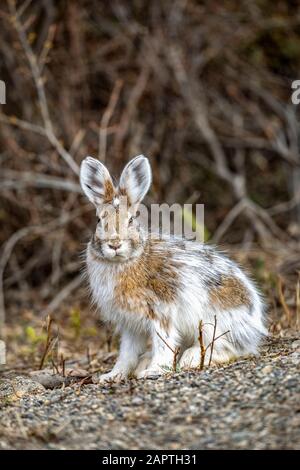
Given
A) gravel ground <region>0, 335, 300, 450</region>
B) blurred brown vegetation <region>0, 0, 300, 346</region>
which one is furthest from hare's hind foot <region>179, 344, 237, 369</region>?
blurred brown vegetation <region>0, 0, 300, 346</region>

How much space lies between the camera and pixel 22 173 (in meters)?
10.2

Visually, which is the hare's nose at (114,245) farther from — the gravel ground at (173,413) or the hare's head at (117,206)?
Result: the gravel ground at (173,413)

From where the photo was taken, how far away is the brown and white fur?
588cm

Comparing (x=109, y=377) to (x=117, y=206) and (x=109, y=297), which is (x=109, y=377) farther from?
(x=117, y=206)

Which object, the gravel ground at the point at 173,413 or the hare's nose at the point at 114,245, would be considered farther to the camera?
the hare's nose at the point at 114,245

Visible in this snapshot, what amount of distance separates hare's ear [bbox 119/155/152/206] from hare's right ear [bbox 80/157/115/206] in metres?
0.09

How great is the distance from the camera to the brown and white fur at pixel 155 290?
5.88m

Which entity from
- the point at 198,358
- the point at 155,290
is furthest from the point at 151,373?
the point at 155,290

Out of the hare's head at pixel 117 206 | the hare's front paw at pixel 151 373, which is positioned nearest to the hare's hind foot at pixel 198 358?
the hare's front paw at pixel 151 373

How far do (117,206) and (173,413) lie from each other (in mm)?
1942

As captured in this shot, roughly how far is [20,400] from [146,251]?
1447 millimetres

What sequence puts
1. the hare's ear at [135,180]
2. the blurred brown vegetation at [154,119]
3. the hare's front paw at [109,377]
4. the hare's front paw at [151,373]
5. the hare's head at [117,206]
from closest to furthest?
the hare's front paw at [151,373]
the hare's front paw at [109,377]
the hare's head at [117,206]
the hare's ear at [135,180]
the blurred brown vegetation at [154,119]

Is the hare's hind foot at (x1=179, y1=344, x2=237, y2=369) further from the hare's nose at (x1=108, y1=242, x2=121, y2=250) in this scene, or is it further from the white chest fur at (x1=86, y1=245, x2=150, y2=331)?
the hare's nose at (x1=108, y1=242, x2=121, y2=250)

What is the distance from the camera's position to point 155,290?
234 inches
